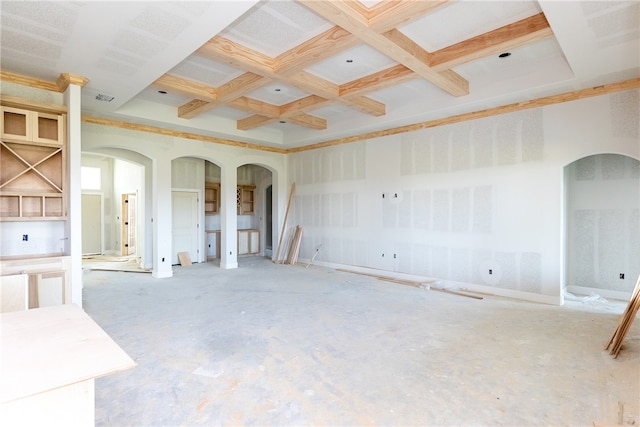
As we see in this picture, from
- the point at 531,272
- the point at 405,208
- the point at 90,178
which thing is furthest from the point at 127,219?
the point at 531,272

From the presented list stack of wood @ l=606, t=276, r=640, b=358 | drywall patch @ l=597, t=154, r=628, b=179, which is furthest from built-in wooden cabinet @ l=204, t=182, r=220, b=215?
stack of wood @ l=606, t=276, r=640, b=358

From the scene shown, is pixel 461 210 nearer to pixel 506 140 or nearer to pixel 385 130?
pixel 506 140

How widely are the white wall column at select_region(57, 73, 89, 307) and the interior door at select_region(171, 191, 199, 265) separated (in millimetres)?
4493

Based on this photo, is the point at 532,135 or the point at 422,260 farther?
the point at 422,260

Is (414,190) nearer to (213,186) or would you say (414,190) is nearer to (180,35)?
(180,35)

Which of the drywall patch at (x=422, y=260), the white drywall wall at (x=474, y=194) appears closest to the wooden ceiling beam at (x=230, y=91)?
the white drywall wall at (x=474, y=194)

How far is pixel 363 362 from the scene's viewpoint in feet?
10.2

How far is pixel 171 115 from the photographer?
257 inches

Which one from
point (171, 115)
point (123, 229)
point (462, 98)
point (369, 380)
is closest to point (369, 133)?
point (462, 98)

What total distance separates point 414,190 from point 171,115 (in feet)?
16.5

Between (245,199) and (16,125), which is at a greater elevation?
(16,125)

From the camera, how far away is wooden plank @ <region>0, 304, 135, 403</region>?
4.33 feet

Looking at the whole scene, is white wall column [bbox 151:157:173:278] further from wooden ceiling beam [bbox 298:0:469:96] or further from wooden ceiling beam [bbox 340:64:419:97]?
wooden ceiling beam [bbox 298:0:469:96]

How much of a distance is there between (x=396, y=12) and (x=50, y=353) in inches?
140
